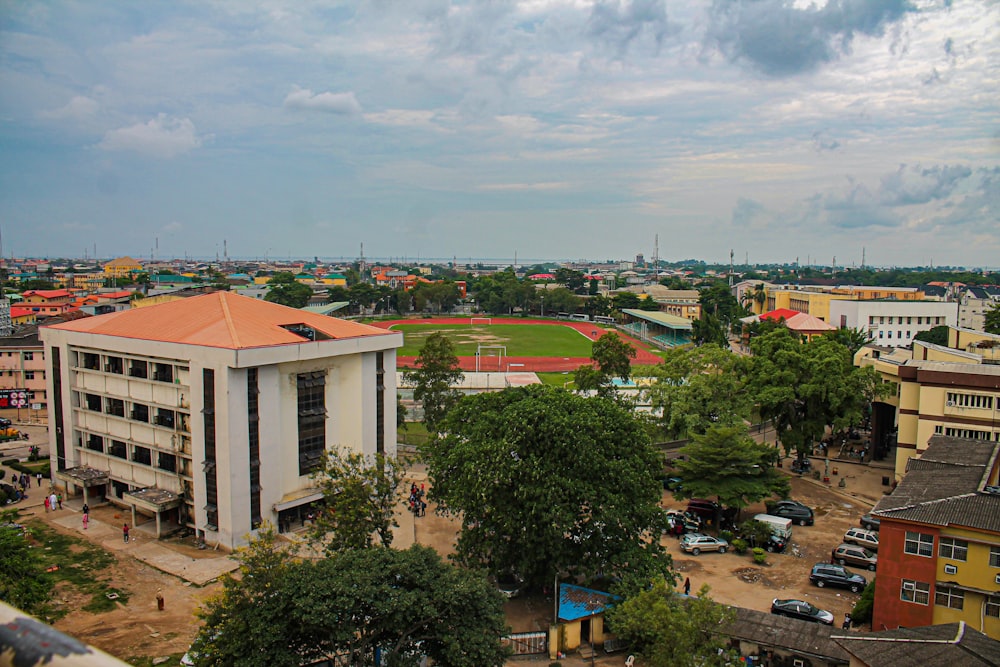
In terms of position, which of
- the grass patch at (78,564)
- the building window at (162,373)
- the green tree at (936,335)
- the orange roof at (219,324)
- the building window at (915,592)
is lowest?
the grass patch at (78,564)

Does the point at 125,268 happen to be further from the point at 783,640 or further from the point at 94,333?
the point at 783,640

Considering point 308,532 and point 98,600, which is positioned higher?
point 308,532

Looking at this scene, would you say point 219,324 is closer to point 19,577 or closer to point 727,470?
point 19,577

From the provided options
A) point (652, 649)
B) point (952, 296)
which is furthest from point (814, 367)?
point (952, 296)

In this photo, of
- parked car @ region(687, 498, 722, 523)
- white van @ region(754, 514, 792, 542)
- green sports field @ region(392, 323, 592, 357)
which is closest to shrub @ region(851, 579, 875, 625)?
white van @ region(754, 514, 792, 542)

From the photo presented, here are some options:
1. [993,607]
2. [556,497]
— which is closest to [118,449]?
[556,497]

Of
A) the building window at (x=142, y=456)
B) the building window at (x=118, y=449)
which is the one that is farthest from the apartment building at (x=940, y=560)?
the building window at (x=118, y=449)

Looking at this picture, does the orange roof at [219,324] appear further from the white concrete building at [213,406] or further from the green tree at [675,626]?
the green tree at [675,626]
